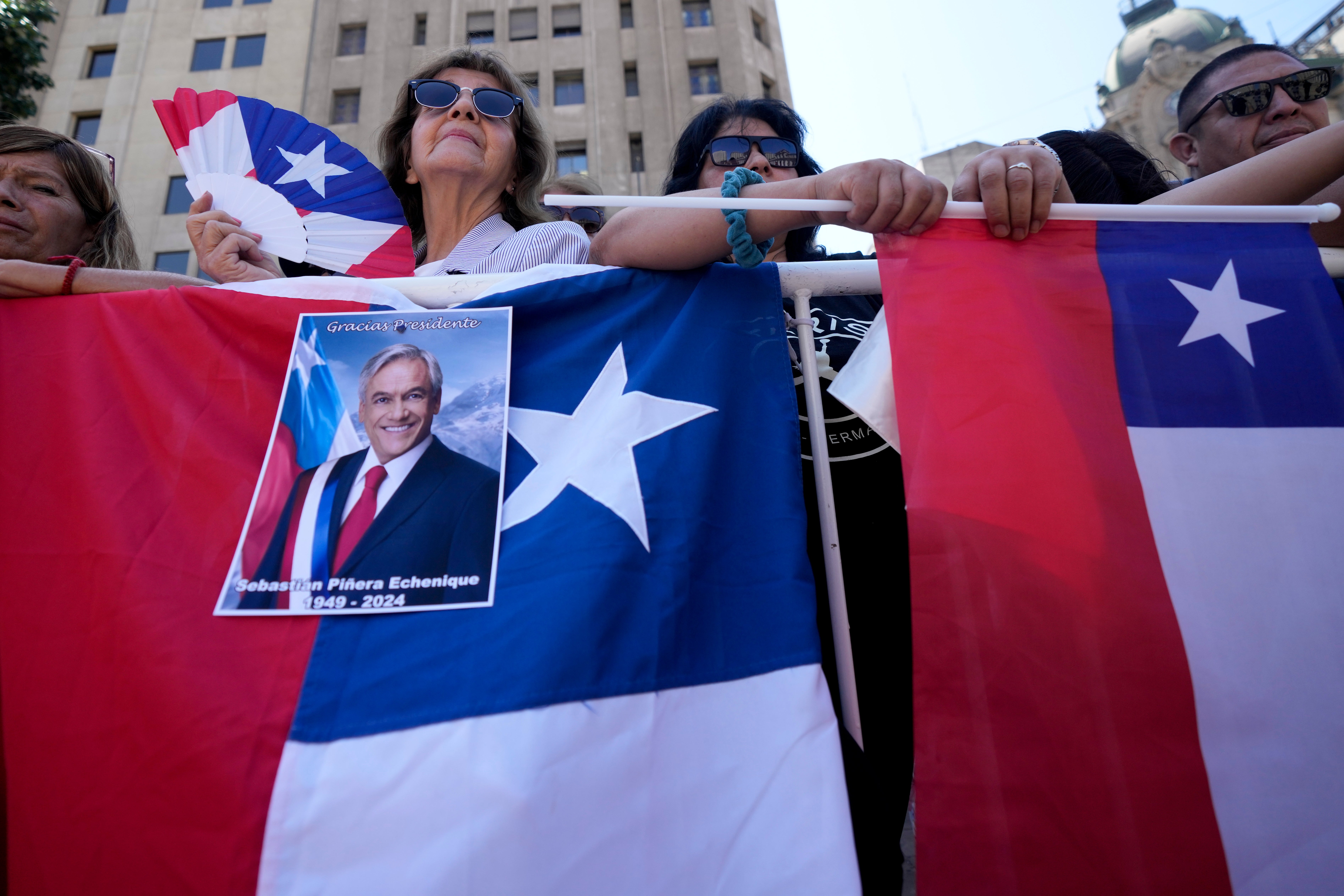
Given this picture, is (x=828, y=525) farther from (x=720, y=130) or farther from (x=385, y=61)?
(x=385, y=61)

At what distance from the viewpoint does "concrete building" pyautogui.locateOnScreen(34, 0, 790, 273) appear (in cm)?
1839

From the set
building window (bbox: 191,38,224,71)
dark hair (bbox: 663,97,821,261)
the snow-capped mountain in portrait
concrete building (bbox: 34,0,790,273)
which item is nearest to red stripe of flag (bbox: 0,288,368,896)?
the snow-capped mountain in portrait

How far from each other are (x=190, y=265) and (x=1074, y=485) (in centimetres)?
2076

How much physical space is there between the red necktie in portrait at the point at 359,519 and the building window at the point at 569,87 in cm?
2036

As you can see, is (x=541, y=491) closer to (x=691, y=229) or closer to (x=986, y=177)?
(x=691, y=229)

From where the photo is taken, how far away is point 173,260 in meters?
17.5

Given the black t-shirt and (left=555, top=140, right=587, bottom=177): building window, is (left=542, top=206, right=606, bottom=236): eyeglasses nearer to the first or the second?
the black t-shirt

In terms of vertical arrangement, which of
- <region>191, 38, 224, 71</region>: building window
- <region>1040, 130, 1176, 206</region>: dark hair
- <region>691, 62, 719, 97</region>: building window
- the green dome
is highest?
the green dome

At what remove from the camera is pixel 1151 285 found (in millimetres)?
1341

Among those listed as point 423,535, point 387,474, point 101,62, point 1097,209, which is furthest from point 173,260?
point 1097,209

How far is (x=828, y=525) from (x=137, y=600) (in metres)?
1.10

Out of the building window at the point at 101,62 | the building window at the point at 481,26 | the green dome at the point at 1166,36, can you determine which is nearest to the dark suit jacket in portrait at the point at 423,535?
the building window at the point at 481,26

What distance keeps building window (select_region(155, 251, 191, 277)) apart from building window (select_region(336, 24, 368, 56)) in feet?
22.4

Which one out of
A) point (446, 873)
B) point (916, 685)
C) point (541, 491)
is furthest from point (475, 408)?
point (916, 685)
